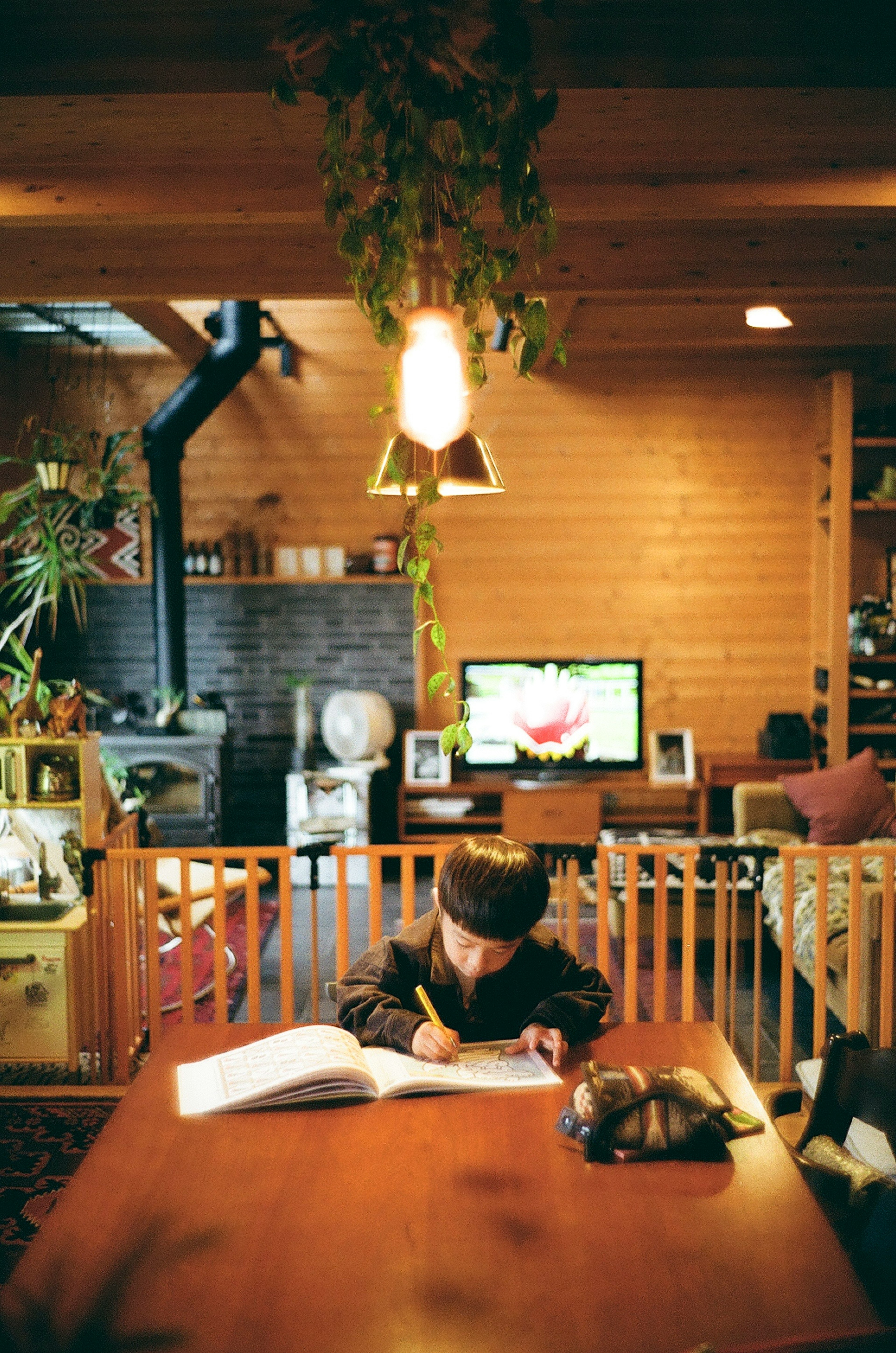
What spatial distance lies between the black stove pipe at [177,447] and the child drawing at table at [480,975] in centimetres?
446

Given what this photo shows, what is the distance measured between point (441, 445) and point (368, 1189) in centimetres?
111

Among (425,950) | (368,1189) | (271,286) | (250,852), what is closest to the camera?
(368,1189)

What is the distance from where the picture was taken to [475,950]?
1.95 m

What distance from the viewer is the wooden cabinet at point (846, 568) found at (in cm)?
628

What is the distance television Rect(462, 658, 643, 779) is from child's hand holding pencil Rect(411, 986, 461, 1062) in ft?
15.4

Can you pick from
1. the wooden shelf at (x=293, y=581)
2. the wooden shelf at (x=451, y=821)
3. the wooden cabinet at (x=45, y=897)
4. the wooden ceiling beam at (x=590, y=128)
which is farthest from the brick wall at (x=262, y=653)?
the wooden ceiling beam at (x=590, y=128)

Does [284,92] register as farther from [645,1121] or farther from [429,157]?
[645,1121]

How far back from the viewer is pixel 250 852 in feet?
11.2

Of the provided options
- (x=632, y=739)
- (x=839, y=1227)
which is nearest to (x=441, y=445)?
(x=839, y=1227)

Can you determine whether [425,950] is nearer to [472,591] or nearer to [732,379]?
[472,591]

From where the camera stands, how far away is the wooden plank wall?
6742mm

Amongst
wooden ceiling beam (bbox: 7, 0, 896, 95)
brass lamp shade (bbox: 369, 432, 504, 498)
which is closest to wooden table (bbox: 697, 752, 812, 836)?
wooden ceiling beam (bbox: 7, 0, 896, 95)

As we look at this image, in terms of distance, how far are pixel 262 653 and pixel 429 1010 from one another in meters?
5.01

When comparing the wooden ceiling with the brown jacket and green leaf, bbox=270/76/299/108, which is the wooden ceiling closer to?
green leaf, bbox=270/76/299/108
